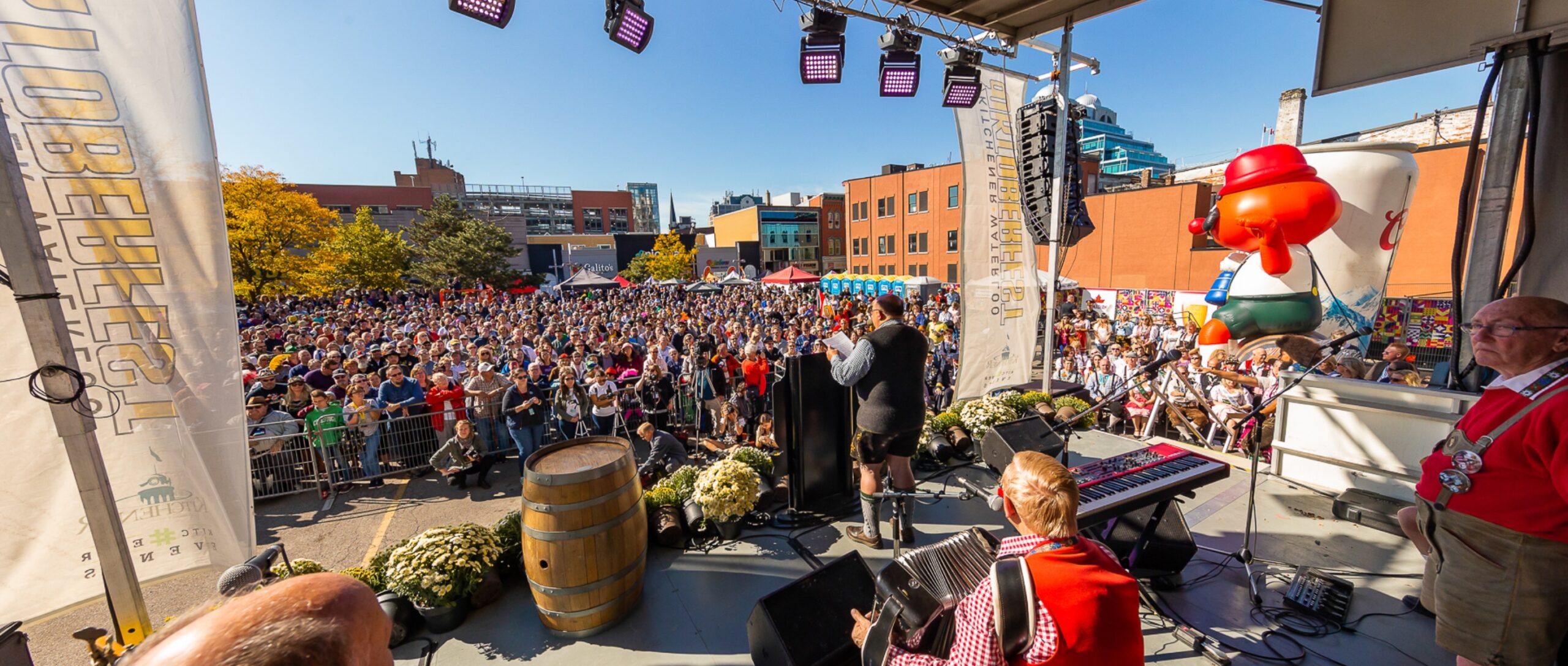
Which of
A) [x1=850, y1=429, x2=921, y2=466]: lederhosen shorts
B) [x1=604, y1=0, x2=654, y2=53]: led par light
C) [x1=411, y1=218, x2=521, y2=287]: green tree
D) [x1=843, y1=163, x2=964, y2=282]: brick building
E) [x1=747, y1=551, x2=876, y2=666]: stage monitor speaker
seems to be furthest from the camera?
[x1=411, y1=218, x2=521, y2=287]: green tree

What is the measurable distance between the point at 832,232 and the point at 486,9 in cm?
5370

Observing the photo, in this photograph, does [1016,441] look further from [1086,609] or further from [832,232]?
[832,232]

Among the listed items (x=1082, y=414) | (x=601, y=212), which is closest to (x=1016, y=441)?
(x=1082, y=414)

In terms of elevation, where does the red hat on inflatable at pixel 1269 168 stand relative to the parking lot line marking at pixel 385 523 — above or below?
above

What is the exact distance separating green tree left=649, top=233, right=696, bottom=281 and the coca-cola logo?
44.3m

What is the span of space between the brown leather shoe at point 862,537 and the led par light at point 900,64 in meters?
4.98

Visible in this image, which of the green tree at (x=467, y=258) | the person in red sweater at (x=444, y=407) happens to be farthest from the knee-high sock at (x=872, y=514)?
the green tree at (x=467, y=258)

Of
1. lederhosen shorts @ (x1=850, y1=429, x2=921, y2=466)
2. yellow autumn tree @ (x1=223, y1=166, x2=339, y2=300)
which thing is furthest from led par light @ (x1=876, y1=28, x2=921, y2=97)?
yellow autumn tree @ (x1=223, y1=166, x2=339, y2=300)

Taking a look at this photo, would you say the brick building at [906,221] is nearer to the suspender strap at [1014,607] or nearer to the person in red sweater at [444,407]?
the person in red sweater at [444,407]

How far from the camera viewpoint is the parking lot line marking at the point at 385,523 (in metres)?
5.16

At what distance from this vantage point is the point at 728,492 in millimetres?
3820

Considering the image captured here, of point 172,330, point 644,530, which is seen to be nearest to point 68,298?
point 172,330

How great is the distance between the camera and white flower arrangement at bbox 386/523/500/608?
9.93ft

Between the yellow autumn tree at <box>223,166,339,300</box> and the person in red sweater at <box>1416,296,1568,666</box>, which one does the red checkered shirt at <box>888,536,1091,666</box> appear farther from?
the yellow autumn tree at <box>223,166,339,300</box>
